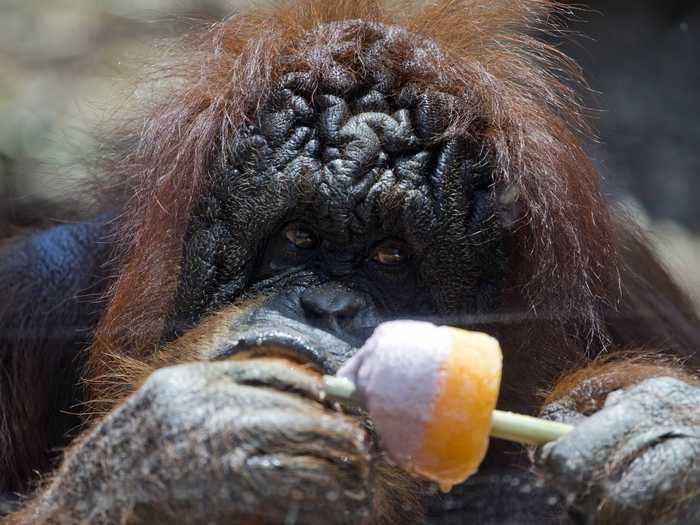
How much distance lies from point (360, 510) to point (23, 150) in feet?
7.31

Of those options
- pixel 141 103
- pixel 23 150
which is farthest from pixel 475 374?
pixel 23 150

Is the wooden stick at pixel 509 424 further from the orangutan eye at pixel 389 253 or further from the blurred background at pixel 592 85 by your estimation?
the blurred background at pixel 592 85

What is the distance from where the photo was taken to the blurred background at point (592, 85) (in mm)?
2781

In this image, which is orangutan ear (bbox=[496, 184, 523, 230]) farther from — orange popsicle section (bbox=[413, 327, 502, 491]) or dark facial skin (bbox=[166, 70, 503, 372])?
orange popsicle section (bbox=[413, 327, 502, 491])

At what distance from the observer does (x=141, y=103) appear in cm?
198

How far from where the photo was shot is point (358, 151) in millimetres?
1559

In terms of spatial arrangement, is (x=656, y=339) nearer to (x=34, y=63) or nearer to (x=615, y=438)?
(x=615, y=438)

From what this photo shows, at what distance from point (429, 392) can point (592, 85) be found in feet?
8.57

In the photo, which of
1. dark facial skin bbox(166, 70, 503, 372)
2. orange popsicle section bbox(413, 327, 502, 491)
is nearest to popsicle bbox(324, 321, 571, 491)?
orange popsicle section bbox(413, 327, 502, 491)

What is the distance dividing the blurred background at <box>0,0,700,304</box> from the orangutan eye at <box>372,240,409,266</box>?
104 cm

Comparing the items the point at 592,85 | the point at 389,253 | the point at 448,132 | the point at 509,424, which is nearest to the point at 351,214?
the point at 389,253

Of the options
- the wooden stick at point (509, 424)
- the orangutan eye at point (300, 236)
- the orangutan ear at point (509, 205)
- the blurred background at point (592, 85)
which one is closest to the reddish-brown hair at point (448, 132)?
the orangutan ear at point (509, 205)

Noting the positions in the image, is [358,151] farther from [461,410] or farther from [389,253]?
[461,410]

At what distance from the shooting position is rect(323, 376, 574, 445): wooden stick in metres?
1.08
